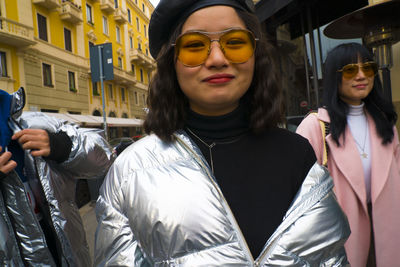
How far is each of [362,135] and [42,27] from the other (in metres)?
18.6

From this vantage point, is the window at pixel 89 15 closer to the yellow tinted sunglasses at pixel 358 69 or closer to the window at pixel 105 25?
the window at pixel 105 25

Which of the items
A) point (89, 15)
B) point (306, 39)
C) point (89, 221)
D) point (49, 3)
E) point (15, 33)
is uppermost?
point (89, 15)

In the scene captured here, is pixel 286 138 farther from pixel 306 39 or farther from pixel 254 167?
pixel 306 39

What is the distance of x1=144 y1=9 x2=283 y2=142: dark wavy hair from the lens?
1.07 m

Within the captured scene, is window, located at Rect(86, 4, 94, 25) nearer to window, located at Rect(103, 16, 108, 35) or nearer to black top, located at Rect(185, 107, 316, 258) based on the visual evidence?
window, located at Rect(103, 16, 108, 35)

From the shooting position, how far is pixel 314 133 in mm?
1950

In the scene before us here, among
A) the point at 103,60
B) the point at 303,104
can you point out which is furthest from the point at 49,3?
the point at 303,104

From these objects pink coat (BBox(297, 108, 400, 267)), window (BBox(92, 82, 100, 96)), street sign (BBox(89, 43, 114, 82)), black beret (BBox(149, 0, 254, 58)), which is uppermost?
window (BBox(92, 82, 100, 96))

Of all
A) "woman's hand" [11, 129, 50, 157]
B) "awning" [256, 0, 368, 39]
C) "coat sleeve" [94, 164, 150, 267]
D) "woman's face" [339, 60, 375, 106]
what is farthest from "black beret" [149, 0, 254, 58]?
"awning" [256, 0, 368, 39]

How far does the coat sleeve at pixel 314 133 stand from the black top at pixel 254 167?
2.79 feet

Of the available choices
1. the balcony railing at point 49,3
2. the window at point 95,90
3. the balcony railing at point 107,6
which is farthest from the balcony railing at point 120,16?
the balcony railing at point 49,3

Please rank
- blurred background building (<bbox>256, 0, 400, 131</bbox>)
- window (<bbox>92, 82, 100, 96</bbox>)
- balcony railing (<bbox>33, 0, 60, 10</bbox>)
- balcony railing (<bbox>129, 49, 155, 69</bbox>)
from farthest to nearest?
1. balcony railing (<bbox>129, 49, 155, 69</bbox>)
2. window (<bbox>92, 82, 100, 96</bbox>)
3. balcony railing (<bbox>33, 0, 60, 10</bbox>)
4. blurred background building (<bbox>256, 0, 400, 131</bbox>)

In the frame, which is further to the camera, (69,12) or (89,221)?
(69,12)

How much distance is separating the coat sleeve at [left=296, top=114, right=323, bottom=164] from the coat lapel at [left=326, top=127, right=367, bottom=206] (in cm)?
6
